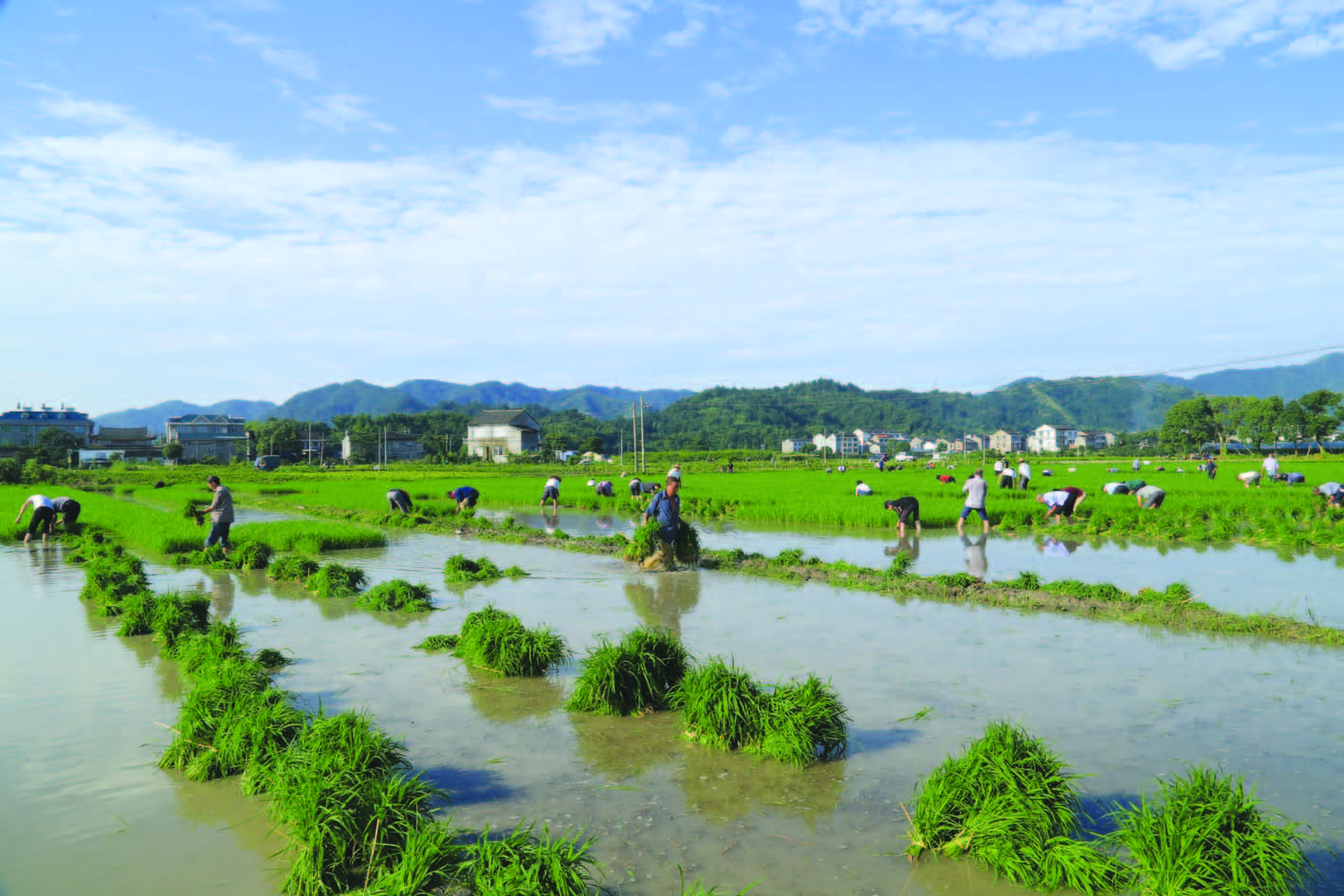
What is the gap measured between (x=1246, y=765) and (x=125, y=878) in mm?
6266

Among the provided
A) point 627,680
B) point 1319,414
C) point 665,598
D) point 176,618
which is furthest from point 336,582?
point 1319,414

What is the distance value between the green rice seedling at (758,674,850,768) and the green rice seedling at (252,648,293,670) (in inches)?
187

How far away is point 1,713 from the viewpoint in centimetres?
615

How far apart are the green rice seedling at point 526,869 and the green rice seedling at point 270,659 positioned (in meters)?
4.59

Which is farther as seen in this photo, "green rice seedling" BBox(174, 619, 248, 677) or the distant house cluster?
the distant house cluster

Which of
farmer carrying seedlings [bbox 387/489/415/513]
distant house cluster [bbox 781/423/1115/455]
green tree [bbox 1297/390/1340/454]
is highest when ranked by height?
green tree [bbox 1297/390/1340/454]

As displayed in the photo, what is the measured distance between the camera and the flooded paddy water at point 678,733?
407 centimetres

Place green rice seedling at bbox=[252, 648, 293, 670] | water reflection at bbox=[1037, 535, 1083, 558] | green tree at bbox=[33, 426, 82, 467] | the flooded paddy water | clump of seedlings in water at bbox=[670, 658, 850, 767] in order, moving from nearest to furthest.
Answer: the flooded paddy water < clump of seedlings in water at bbox=[670, 658, 850, 767] < green rice seedling at bbox=[252, 648, 293, 670] < water reflection at bbox=[1037, 535, 1083, 558] < green tree at bbox=[33, 426, 82, 467]

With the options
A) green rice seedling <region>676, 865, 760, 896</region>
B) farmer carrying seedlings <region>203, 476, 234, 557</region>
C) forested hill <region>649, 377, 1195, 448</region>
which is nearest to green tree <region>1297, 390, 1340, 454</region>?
forested hill <region>649, 377, 1195, 448</region>

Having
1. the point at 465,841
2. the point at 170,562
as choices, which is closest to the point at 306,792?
the point at 465,841

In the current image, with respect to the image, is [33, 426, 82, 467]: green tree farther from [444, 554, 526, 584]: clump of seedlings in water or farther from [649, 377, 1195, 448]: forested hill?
[649, 377, 1195, 448]: forested hill

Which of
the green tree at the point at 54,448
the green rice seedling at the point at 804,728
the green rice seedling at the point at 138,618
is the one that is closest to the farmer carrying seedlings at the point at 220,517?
the green rice seedling at the point at 138,618

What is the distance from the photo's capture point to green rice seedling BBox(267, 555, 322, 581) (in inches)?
489

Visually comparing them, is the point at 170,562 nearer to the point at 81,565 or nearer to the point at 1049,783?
the point at 81,565
